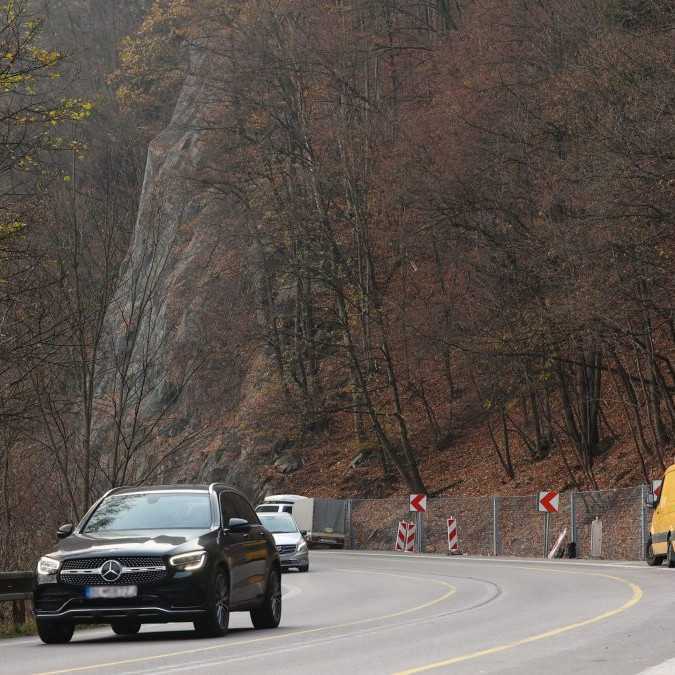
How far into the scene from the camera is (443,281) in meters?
50.9

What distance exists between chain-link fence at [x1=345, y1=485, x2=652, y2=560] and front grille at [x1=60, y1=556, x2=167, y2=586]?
23.5m

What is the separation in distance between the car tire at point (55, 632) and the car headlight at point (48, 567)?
1.86ft

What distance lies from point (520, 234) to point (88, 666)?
32.0m

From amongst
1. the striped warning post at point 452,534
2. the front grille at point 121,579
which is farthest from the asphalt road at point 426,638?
the striped warning post at point 452,534

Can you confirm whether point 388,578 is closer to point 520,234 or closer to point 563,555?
point 563,555

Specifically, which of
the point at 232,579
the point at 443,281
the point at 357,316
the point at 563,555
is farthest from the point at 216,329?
the point at 232,579

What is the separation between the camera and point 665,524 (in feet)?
94.2

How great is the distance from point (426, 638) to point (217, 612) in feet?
7.32

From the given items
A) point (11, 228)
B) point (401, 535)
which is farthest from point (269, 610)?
point (401, 535)

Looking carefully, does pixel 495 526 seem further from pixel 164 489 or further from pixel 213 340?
pixel 164 489

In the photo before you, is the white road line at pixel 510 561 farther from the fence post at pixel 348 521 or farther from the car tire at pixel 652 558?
the fence post at pixel 348 521

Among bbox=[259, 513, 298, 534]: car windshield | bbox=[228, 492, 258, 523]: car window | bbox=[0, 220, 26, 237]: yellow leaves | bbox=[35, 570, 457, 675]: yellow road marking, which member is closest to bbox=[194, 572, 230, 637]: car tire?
bbox=[35, 570, 457, 675]: yellow road marking

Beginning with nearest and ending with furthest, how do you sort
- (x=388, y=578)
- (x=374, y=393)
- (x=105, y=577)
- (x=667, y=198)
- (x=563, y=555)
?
(x=105, y=577) → (x=388, y=578) → (x=667, y=198) → (x=563, y=555) → (x=374, y=393)

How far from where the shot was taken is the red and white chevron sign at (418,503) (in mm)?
46031
